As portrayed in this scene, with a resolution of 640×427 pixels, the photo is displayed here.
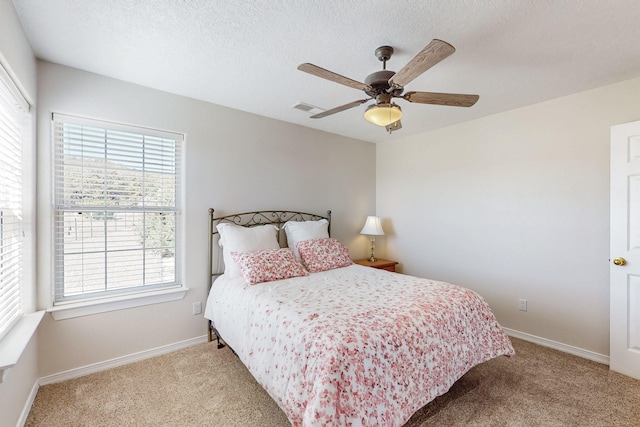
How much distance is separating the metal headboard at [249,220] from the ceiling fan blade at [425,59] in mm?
2135

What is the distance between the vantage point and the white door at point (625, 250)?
2295mm

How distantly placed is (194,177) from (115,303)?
1.31 m

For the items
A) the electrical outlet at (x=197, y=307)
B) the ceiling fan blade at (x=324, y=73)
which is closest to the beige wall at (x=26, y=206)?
the electrical outlet at (x=197, y=307)

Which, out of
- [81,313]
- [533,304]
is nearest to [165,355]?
[81,313]

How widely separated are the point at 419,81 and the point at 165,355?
11.0 ft

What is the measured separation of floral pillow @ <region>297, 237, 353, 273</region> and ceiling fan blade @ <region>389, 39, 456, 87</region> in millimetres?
1893

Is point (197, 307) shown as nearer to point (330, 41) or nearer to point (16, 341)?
point (16, 341)

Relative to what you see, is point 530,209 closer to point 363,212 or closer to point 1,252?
point 363,212

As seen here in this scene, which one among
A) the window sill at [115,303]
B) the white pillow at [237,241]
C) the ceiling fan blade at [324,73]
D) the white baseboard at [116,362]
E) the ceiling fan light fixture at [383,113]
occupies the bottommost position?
the white baseboard at [116,362]

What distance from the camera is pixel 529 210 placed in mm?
2994

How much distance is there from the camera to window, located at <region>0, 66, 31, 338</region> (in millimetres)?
1653

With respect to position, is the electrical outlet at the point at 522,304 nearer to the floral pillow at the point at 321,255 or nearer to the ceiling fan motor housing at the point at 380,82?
the floral pillow at the point at 321,255

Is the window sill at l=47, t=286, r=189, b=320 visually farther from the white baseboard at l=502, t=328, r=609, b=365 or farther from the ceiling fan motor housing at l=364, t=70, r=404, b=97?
the white baseboard at l=502, t=328, r=609, b=365

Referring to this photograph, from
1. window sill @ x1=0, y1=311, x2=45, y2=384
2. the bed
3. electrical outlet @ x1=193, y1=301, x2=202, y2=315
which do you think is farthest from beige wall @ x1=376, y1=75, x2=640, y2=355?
window sill @ x1=0, y1=311, x2=45, y2=384
